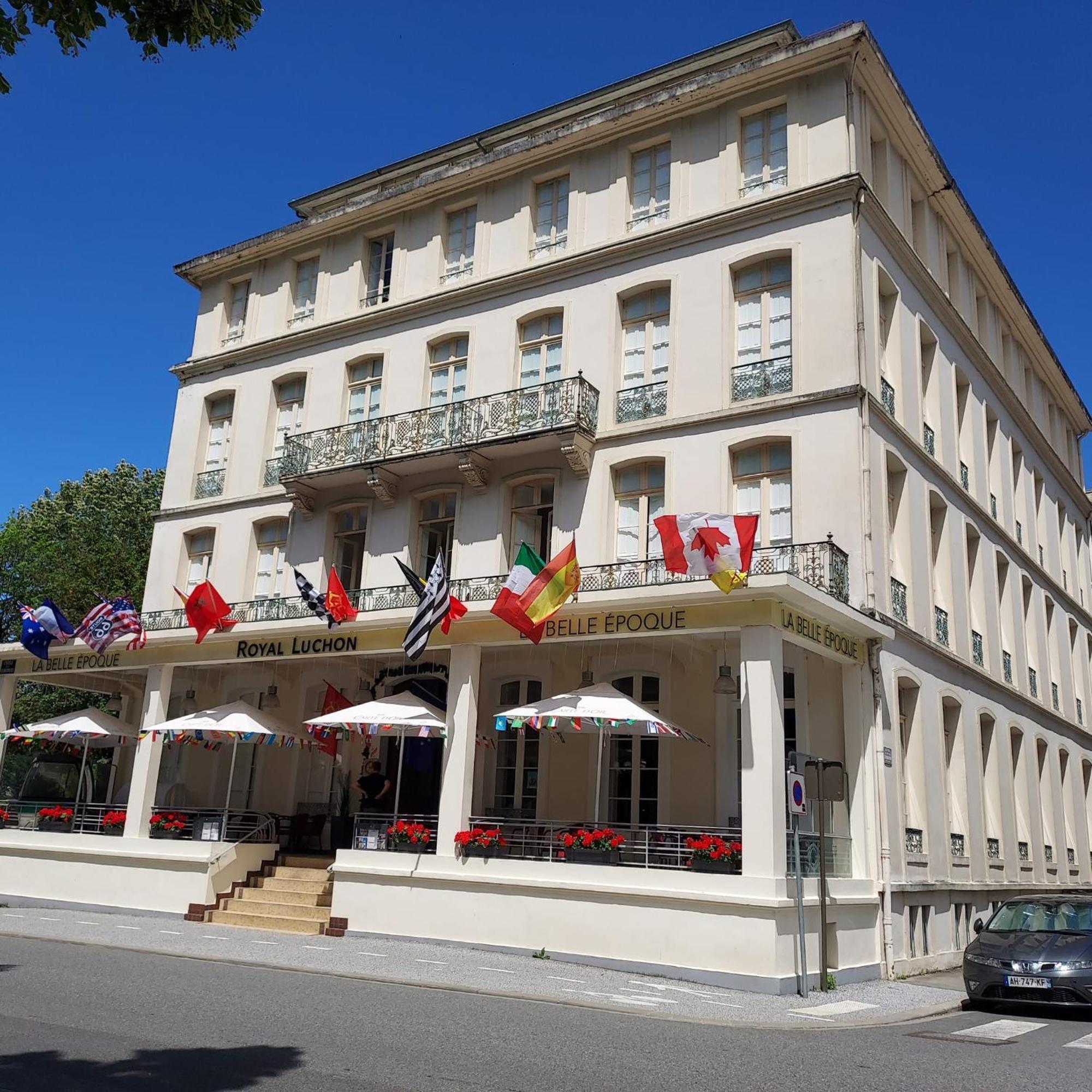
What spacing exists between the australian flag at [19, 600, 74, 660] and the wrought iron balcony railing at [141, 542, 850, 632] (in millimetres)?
1594

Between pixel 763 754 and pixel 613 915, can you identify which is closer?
pixel 763 754

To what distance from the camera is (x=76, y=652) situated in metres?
22.2

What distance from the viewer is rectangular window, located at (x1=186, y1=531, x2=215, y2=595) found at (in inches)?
965

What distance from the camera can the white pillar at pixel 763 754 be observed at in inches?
545

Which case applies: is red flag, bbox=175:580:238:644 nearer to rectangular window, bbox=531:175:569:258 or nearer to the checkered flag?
the checkered flag

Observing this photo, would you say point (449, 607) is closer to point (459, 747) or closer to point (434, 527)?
point (459, 747)

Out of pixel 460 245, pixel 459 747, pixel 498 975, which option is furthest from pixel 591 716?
pixel 460 245

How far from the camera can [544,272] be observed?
21172 millimetres

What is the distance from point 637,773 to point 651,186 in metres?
10.9

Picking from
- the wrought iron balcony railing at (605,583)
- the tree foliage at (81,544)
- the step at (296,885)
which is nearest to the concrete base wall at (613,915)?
the step at (296,885)

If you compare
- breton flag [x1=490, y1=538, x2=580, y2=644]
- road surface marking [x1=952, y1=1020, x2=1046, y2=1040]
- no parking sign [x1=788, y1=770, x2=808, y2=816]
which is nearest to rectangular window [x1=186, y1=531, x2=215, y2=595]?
breton flag [x1=490, y1=538, x2=580, y2=644]

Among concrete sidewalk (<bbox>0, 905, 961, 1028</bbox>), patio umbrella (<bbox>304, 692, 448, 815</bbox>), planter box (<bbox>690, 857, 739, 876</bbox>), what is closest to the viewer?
concrete sidewalk (<bbox>0, 905, 961, 1028</bbox>)

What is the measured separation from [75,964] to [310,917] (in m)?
5.21

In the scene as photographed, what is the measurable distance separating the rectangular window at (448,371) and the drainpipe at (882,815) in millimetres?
9610
